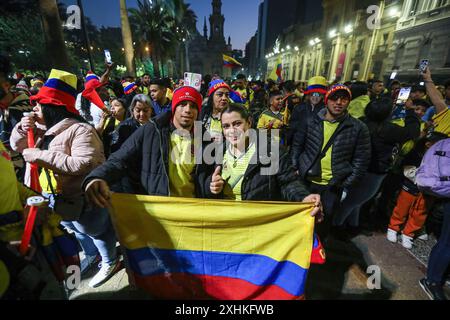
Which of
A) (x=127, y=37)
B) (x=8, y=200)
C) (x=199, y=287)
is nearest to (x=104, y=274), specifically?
(x=199, y=287)

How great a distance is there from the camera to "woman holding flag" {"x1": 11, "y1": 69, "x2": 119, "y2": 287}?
2.12 meters

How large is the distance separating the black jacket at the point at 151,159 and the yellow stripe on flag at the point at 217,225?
25cm

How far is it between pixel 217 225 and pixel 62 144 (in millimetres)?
1687

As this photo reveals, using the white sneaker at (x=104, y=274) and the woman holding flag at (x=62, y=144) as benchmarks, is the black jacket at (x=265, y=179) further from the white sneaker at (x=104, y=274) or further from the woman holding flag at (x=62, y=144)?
the white sneaker at (x=104, y=274)

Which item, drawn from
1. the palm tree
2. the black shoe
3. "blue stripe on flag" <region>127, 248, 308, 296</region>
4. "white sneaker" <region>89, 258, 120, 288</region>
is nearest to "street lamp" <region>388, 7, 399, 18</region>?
the palm tree

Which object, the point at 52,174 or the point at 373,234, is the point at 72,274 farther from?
the point at 373,234

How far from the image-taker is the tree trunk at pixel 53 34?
6742mm

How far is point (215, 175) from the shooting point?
207cm

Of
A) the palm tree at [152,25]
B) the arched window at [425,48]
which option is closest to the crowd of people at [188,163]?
the arched window at [425,48]

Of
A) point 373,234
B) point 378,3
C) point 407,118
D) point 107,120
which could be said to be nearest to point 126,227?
point 107,120

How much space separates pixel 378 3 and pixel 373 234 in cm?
3140

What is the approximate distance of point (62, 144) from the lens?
217 centimetres

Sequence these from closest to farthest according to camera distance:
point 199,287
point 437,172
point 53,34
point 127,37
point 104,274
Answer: point 199,287 < point 437,172 < point 104,274 < point 53,34 < point 127,37

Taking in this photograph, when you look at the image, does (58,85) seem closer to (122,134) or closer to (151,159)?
(122,134)
